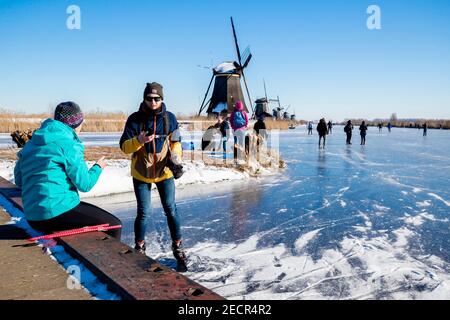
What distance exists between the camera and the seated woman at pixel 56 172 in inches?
90.7

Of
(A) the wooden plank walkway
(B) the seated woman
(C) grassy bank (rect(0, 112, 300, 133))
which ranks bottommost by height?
(A) the wooden plank walkway

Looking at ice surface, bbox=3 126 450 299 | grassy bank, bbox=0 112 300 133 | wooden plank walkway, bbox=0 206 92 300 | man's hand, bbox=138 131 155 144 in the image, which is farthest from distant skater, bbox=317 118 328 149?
wooden plank walkway, bbox=0 206 92 300

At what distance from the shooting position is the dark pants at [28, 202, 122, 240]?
2471 mm

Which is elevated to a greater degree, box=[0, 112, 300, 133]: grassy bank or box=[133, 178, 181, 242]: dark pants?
box=[0, 112, 300, 133]: grassy bank

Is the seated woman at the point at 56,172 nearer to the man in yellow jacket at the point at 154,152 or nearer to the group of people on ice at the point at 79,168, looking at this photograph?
→ the group of people on ice at the point at 79,168

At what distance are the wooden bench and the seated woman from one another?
0.20m

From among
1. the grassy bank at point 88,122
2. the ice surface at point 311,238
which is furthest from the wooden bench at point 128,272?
the grassy bank at point 88,122

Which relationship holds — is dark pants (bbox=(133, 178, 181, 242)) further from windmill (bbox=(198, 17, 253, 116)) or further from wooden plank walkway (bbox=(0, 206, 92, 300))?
windmill (bbox=(198, 17, 253, 116))

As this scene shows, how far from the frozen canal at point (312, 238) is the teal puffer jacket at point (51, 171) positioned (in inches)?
43.2

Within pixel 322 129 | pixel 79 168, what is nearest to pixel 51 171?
pixel 79 168

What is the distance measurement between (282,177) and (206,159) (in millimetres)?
2230

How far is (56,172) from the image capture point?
7.66 feet

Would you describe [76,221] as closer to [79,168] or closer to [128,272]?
[79,168]
